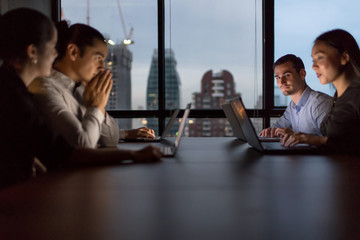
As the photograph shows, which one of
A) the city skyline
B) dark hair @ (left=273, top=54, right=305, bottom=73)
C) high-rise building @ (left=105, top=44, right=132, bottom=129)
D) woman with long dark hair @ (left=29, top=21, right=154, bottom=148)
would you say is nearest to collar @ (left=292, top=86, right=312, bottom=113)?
dark hair @ (left=273, top=54, right=305, bottom=73)

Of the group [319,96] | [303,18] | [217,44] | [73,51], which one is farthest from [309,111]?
[303,18]

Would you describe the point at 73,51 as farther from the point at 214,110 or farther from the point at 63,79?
the point at 214,110

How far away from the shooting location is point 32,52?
2.47 feet

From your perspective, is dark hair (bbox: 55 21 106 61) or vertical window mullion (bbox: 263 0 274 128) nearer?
dark hair (bbox: 55 21 106 61)

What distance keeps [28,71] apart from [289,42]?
3287mm

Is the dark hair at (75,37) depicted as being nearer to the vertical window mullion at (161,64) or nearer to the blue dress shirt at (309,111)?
the blue dress shirt at (309,111)

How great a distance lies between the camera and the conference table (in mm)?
490

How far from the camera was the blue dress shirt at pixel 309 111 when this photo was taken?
2061mm

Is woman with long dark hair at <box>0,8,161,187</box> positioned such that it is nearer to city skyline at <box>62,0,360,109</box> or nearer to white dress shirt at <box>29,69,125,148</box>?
white dress shirt at <box>29,69,125,148</box>

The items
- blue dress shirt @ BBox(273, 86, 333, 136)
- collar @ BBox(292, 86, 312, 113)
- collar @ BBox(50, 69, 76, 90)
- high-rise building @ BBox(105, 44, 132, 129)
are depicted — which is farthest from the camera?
high-rise building @ BBox(105, 44, 132, 129)

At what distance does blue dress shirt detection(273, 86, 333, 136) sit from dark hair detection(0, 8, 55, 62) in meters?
1.79

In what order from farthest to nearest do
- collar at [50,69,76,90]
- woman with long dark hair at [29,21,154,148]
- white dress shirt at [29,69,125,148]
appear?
collar at [50,69,76,90]
woman with long dark hair at [29,21,154,148]
white dress shirt at [29,69,125,148]

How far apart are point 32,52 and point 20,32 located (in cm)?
5

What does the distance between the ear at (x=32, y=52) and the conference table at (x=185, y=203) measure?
1.03ft
